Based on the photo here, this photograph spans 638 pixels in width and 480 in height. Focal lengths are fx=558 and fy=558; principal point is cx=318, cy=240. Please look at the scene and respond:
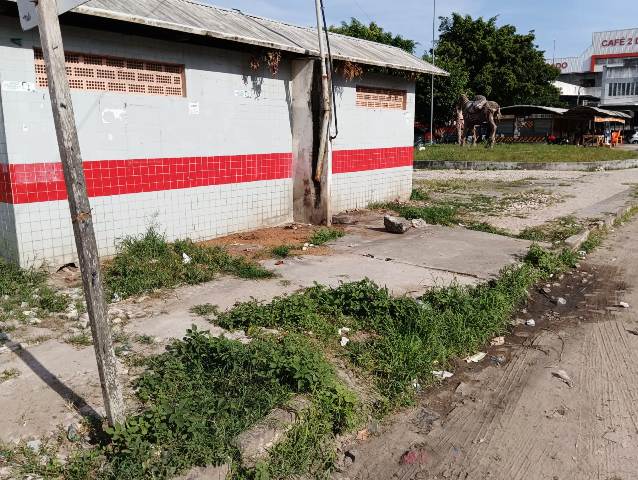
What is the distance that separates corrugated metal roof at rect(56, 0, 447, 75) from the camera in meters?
6.62

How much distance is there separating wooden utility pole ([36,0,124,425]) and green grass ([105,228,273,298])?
281 cm

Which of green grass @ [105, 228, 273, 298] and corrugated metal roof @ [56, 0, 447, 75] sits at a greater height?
corrugated metal roof @ [56, 0, 447, 75]

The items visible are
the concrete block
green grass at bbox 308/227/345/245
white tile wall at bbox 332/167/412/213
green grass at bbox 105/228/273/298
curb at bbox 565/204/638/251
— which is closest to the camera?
the concrete block

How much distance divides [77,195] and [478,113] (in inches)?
1219

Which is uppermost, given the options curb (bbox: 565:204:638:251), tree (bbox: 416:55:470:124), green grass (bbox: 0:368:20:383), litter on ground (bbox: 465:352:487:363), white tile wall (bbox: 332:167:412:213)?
tree (bbox: 416:55:470:124)

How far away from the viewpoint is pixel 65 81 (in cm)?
276

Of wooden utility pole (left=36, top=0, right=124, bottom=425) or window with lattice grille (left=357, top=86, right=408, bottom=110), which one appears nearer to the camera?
wooden utility pole (left=36, top=0, right=124, bottom=425)

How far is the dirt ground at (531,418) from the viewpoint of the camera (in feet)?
10.9

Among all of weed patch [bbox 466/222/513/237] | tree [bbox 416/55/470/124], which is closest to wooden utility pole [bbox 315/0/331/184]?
weed patch [bbox 466/222/513/237]

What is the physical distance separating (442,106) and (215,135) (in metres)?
32.2

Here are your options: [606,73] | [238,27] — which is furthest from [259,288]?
[606,73]

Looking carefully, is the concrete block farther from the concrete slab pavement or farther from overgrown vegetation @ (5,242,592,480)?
the concrete slab pavement

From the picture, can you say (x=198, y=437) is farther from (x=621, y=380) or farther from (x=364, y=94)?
(x=364, y=94)

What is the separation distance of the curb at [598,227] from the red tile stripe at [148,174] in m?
4.35
